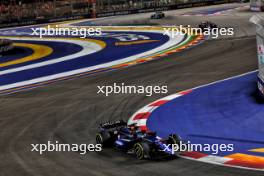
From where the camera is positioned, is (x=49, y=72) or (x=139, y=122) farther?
(x=49, y=72)

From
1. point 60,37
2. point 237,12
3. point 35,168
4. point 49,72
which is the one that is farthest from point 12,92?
point 237,12

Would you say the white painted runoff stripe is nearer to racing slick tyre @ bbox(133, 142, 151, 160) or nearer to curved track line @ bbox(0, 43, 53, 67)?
curved track line @ bbox(0, 43, 53, 67)

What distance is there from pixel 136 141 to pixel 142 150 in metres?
0.52

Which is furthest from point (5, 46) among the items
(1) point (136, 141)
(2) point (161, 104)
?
(1) point (136, 141)

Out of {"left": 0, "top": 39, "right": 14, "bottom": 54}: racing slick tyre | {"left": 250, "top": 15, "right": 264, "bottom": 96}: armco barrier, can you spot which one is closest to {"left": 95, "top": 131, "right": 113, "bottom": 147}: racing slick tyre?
{"left": 250, "top": 15, "right": 264, "bottom": 96}: armco barrier

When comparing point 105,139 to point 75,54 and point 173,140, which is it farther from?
point 75,54

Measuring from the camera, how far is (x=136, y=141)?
10.7 metres

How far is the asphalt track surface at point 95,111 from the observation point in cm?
983

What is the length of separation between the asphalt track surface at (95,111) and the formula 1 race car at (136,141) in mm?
204

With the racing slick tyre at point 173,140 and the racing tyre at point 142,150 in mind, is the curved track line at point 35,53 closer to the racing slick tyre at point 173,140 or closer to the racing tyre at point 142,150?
the racing tyre at point 142,150

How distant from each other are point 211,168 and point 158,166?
1.05 m

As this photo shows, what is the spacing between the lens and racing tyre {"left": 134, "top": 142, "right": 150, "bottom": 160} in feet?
33.3

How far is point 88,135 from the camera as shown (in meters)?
12.5

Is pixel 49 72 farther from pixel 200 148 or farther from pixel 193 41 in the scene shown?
pixel 200 148
